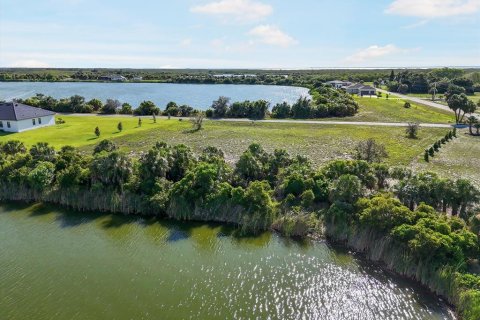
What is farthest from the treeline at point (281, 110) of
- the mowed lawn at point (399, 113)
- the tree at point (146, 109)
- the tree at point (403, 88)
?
the tree at point (403, 88)

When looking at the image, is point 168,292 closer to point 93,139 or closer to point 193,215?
point 193,215

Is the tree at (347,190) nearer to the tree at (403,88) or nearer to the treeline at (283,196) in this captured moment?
the treeline at (283,196)

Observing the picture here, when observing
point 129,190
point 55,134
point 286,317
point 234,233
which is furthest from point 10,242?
point 55,134

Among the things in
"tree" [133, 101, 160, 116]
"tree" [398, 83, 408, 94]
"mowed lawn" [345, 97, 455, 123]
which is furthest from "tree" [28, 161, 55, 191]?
"tree" [398, 83, 408, 94]

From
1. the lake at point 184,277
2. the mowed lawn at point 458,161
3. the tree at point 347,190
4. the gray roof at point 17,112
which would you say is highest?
the gray roof at point 17,112

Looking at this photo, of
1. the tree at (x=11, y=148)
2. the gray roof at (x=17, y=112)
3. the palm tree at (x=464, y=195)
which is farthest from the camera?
the gray roof at (x=17, y=112)

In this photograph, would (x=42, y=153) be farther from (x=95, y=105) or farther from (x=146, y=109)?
(x=95, y=105)
